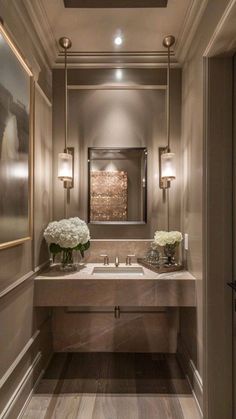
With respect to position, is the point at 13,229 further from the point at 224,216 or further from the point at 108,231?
the point at 224,216

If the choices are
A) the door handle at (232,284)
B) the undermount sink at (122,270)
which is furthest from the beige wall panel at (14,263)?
the door handle at (232,284)

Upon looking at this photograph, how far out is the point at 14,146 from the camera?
1493 millimetres

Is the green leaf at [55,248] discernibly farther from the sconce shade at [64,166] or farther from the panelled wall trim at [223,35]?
the panelled wall trim at [223,35]

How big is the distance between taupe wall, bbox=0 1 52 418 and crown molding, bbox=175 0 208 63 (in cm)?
116

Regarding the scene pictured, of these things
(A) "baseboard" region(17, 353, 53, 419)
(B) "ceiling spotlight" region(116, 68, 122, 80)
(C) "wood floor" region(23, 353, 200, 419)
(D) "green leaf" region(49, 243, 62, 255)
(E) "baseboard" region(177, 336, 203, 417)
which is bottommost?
(C) "wood floor" region(23, 353, 200, 419)

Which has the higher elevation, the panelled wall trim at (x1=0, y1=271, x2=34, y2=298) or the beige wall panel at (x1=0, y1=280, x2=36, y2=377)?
the panelled wall trim at (x1=0, y1=271, x2=34, y2=298)

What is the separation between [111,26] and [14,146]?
128 cm

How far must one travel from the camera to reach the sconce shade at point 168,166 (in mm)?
2160

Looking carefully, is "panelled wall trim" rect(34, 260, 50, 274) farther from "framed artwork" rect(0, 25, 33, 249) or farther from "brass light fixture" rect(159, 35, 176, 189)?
"brass light fixture" rect(159, 35, 176, 189)

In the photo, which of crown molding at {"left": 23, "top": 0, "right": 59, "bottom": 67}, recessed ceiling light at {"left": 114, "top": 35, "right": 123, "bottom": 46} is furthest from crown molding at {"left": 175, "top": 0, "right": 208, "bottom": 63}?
crown molding at {"left": 23, "top": 0, "right": 59, "bottom": 67}

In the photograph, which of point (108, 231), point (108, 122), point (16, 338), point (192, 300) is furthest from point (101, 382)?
point (108, 122)

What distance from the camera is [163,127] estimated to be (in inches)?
93.9

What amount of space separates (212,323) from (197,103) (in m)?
1.51

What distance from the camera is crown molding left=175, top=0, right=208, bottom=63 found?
1.70m
